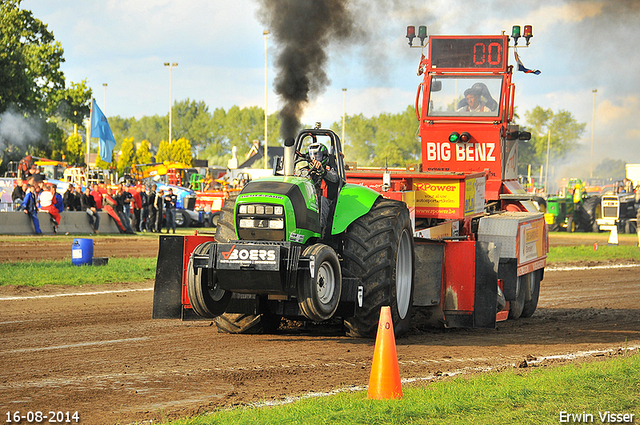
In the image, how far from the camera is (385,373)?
571cm

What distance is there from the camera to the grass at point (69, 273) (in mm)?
13904

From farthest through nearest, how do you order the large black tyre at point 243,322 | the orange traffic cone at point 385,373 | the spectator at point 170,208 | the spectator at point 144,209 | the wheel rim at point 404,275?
the spectator at point 170,208 → the spectator at point 144,209 → the wheel rim at point 404,275 → the large black tyre at point 243,322 → the orange traffic cone at point 385,373

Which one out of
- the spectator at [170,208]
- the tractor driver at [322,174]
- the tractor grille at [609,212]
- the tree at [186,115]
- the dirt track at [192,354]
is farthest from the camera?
the tree at [186,115]

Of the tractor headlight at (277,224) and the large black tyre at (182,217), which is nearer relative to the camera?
the tractor headlight at (277,224)

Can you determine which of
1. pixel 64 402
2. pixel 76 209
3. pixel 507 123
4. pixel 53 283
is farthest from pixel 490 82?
pixel 76 209

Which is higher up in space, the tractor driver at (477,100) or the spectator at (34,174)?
the tractor driver at (477,100)

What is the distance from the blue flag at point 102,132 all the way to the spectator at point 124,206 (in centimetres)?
558

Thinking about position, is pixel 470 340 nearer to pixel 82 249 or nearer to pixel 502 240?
pixel 502 240

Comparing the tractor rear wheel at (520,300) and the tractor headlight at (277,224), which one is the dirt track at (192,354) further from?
the tractor headlight at (277,224)

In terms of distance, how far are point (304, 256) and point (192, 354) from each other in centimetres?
147

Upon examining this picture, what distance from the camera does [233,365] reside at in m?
6.96

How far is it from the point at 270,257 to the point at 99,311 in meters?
4.40
